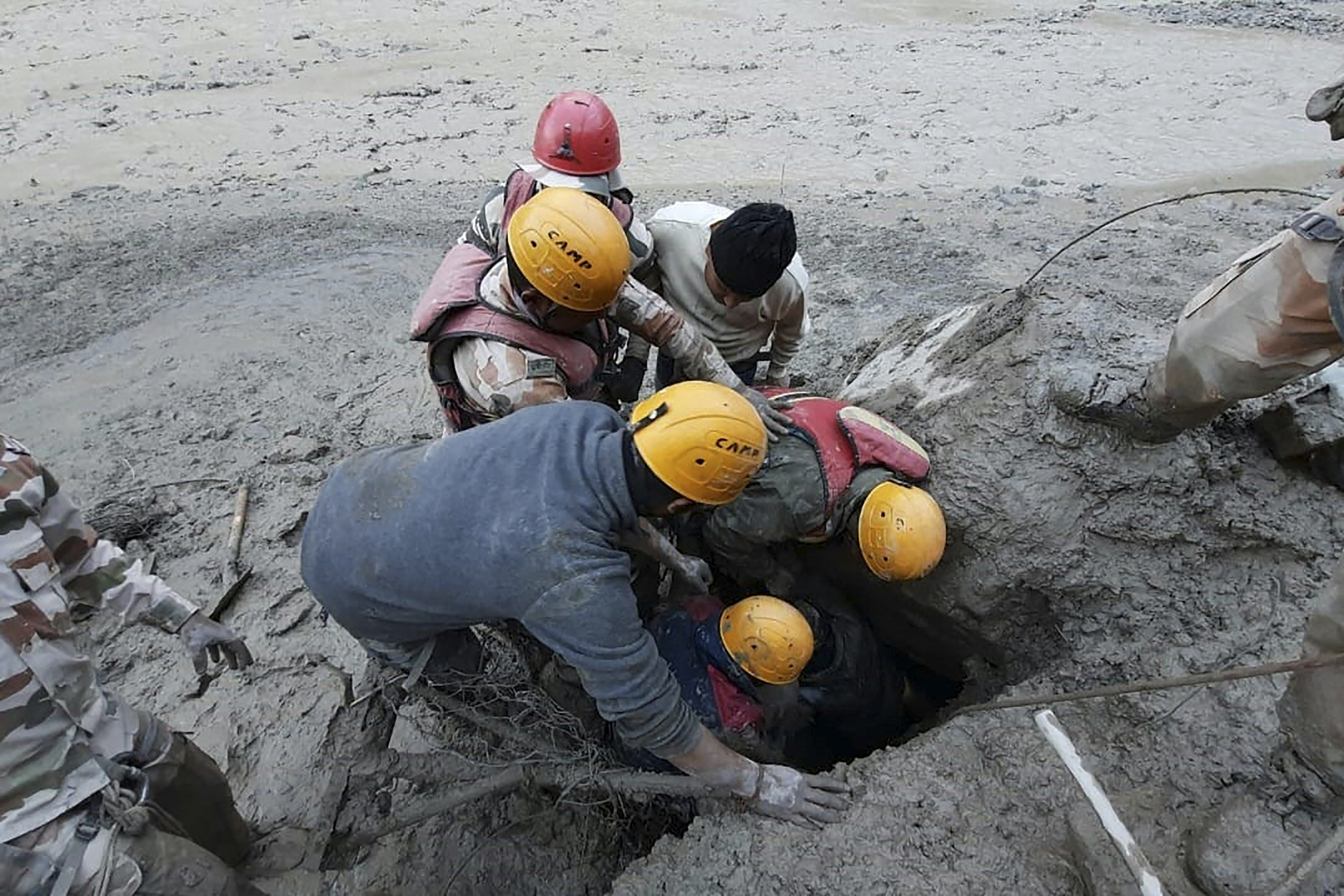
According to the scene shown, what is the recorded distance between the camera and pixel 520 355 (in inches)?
102

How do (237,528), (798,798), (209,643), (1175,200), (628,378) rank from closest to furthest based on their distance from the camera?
1. (798,798)
2. (209,643)
3. (1175,200)
4. (628,378)
5. (237,528)

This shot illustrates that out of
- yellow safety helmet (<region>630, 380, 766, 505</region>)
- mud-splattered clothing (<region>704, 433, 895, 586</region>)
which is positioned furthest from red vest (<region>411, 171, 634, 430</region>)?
yellow safety helmet (<region>630, 380, 766, 505</region>)

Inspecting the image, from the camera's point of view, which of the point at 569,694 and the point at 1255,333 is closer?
the point at 1255,333

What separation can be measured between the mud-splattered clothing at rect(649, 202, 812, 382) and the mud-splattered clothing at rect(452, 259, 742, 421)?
0.35m

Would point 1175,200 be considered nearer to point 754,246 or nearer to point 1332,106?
point 1332,106

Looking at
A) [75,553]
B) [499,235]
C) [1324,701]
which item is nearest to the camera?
[1324,701]

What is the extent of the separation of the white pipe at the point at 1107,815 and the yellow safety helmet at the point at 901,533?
0.60 meters

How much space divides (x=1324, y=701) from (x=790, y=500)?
1381mm

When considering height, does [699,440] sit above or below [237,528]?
above

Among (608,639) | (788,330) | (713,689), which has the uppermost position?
(608,639)

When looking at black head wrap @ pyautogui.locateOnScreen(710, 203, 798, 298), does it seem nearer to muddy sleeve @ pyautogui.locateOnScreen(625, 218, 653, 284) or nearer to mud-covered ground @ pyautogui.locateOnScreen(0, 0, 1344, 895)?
muddy sleeve @ pyautogui.locateOnScreen(625, 218, 653, 284)

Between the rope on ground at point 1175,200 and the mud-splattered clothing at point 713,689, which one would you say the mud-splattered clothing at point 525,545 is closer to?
the mud-splattered clothing at point 713,689

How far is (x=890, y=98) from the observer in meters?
9.09

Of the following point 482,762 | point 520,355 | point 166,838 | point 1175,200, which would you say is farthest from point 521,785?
point 1175,200
